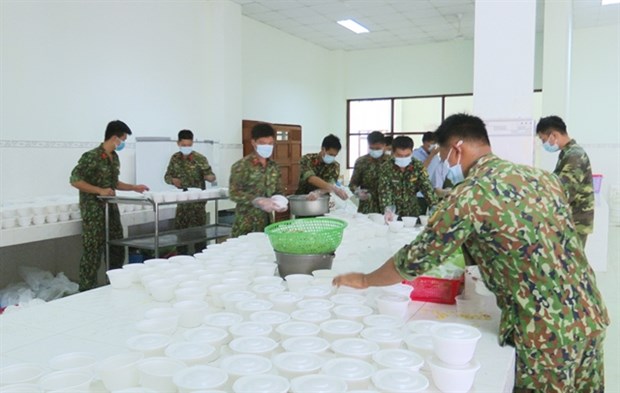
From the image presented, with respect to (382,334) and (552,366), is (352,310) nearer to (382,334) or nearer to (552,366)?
(382,334)

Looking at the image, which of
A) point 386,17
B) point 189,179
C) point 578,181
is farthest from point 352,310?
point 386,17

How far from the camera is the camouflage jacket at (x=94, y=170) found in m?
4.30

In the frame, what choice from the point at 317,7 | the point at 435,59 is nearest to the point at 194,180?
the point at 317,7

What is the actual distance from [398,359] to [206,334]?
22.2 inches

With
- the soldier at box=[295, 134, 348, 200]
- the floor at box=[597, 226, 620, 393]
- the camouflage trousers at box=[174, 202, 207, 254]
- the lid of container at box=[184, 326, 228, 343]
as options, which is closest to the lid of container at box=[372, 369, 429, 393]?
the lid of container at box=[184, 326, 228, 343]

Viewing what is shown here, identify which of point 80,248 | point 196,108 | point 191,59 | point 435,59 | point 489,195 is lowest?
point 80,248

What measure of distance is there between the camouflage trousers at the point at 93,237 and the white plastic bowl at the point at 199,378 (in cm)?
357

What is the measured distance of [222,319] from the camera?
→ 1596 mm

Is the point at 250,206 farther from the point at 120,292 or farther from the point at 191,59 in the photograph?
the point at 191,59

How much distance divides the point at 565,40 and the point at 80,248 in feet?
20.7

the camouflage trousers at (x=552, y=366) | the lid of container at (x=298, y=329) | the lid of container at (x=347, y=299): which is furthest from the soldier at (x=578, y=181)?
the lid of container at (x=298, y=329)

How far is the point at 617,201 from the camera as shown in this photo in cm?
855

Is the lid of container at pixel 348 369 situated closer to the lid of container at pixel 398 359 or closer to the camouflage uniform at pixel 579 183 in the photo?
the lid of container at pixel 398 359

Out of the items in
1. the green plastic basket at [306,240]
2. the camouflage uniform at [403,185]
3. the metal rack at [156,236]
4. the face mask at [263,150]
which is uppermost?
the face mask at [263,150]
